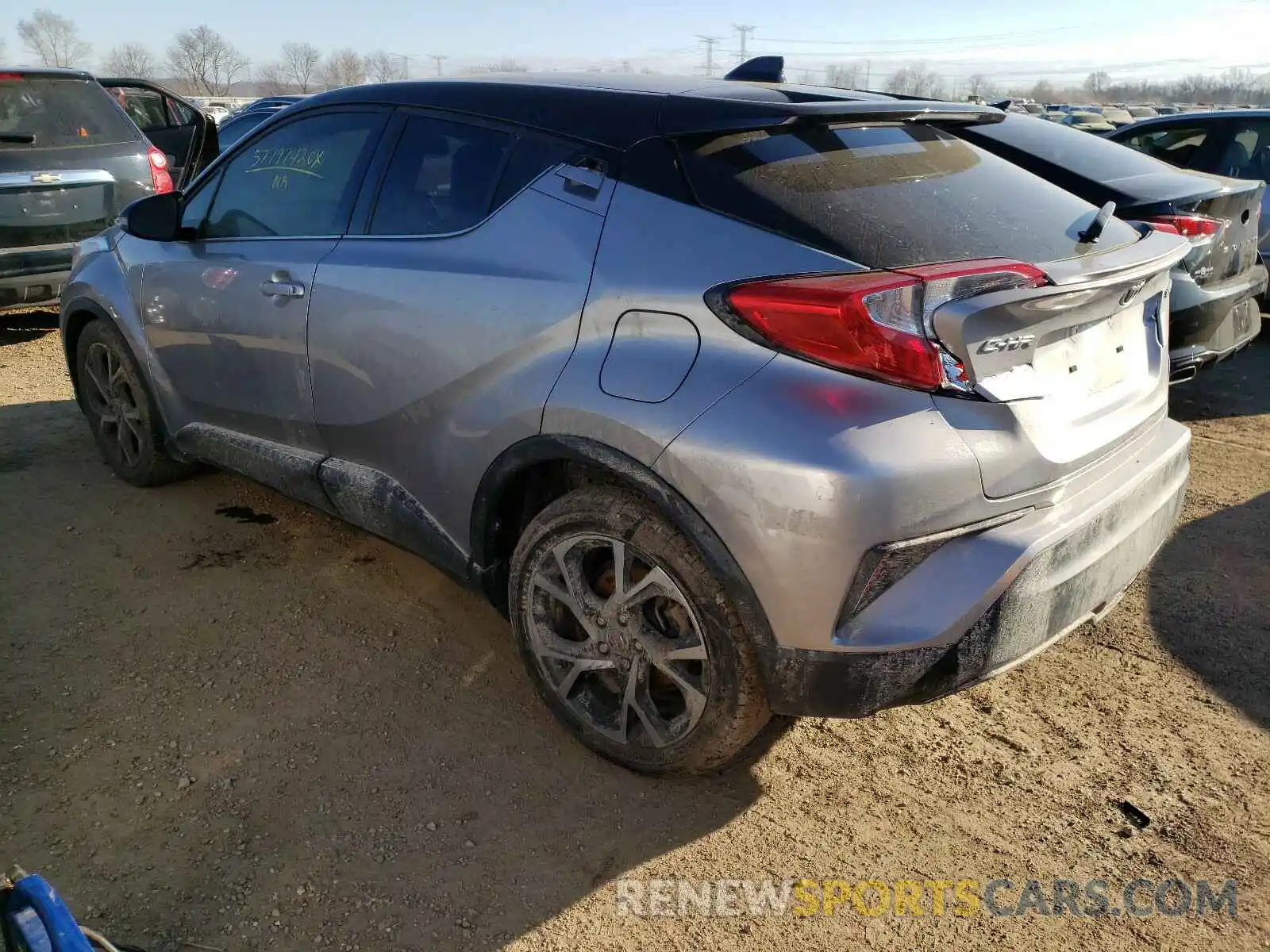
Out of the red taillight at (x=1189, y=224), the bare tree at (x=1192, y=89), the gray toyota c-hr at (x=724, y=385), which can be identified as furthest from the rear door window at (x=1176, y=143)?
the bare tree at (x=1192, y=89)

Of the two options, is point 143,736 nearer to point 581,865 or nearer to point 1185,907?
point 581,865

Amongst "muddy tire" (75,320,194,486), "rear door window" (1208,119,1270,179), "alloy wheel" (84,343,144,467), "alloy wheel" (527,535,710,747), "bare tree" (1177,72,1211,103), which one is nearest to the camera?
"alloy wheel" (527,535,710,747)

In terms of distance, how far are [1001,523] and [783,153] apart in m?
1.00

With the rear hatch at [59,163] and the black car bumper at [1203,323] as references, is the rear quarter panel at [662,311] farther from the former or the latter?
the rear hatch at [59,163]

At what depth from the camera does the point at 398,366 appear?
9.38 feet

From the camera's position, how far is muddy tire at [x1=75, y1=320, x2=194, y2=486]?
4.20 m

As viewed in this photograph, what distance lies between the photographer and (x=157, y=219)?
12.4 ft

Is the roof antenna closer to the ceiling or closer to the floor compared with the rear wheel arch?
closer to the ceiling

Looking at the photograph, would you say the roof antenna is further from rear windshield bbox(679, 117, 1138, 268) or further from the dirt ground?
the dirt ground

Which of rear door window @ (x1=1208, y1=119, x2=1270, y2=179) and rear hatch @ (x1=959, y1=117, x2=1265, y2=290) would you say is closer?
rear hatch @ (x1=959, y1=117, x2=1265, y2=290)

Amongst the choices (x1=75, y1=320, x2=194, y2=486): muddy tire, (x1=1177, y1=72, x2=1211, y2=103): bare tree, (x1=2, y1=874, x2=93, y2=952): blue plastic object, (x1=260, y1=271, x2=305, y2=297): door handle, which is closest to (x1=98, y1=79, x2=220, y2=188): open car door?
(x1=75, y1=320, x2=194, y2=486): muddy tire

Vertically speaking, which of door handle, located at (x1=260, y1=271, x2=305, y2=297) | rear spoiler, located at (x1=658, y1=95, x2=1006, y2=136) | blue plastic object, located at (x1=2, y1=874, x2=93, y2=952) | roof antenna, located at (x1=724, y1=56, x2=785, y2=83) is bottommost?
blue plastic object, located at (x1=2, y1=874, x2=93, y2=952)

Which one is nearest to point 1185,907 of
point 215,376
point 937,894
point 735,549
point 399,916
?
point 937,894

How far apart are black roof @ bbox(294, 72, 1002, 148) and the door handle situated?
2.19ft
